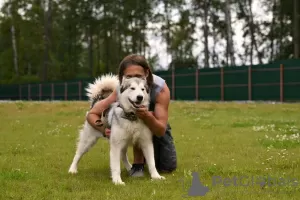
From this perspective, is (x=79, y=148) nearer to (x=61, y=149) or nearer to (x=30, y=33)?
(x=61, y=149)

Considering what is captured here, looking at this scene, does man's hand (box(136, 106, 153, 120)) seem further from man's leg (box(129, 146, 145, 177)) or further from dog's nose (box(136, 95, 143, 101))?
man's leg (box(129, 146, 145, 177))

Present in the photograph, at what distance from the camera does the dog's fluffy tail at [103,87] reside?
759 cm

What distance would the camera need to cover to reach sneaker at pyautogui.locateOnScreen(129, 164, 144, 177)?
714 centimetres

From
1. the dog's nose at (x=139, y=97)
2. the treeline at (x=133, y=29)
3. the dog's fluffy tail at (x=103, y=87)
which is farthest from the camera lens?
the treeline at (x=133, y=29)

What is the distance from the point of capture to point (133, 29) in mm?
57969

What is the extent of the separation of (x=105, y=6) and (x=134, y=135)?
5206 cm

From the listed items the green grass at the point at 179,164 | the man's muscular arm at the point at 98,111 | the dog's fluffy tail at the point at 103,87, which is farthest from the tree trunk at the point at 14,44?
the man's muscular arm at the point at 98,111

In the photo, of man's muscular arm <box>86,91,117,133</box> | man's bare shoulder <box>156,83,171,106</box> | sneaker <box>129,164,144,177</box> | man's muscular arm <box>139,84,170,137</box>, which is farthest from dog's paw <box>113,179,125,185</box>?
man's bare shoulder <box>156,83,171,106</box>

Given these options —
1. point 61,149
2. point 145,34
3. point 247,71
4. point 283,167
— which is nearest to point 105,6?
point 145,34

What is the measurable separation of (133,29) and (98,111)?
170 ft

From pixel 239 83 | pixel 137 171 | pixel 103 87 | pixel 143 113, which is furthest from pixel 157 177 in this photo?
pixel 239 83

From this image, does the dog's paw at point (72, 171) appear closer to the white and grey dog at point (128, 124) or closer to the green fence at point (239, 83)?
the white and grey dog at point (128, 124)

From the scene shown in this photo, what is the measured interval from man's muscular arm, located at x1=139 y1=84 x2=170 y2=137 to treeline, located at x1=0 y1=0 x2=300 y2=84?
4293 cm

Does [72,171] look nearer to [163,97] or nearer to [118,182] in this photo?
[118,182]
